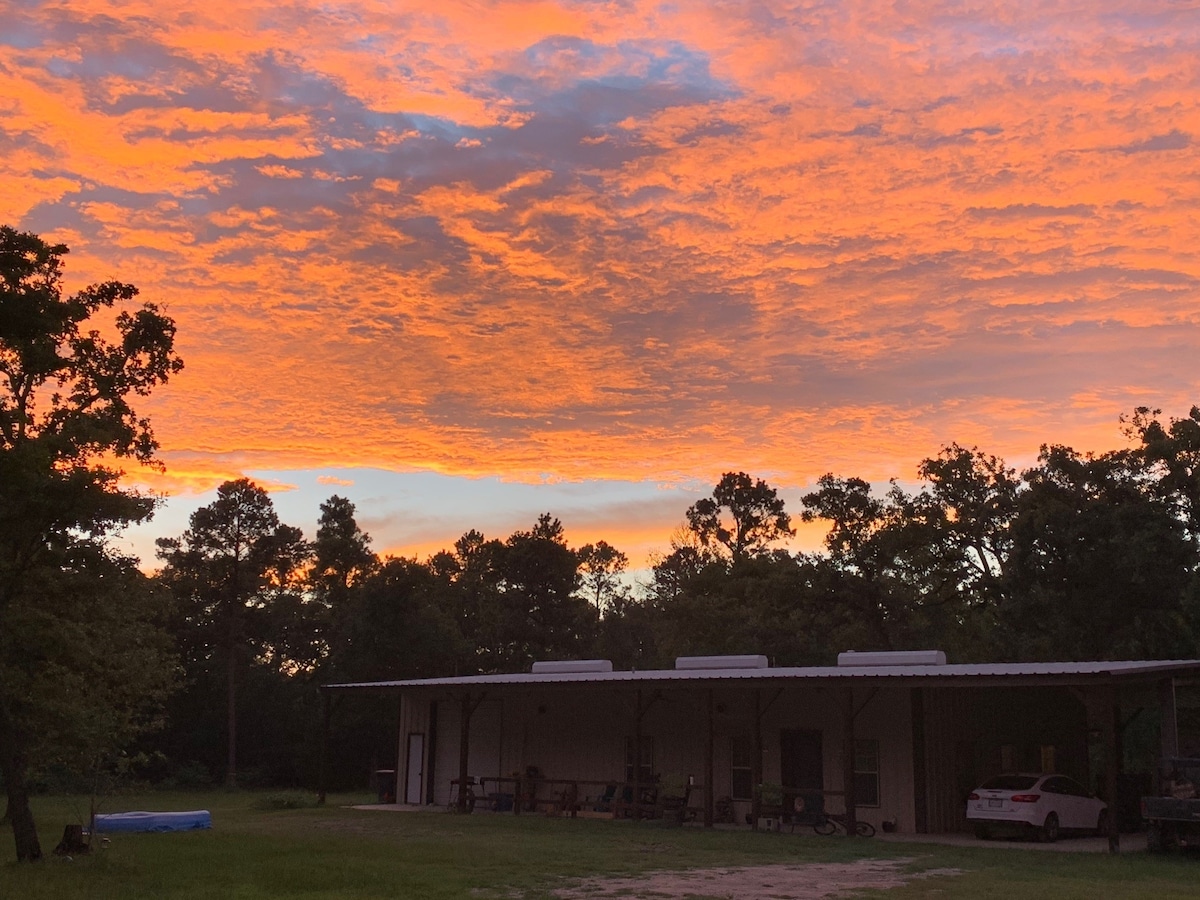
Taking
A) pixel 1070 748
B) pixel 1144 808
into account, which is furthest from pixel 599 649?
pixel 1144 808

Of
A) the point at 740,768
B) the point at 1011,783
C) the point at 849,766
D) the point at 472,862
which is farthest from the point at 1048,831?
the point at 472,862

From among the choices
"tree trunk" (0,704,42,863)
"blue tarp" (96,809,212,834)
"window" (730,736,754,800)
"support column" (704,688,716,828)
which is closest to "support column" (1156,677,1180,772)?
"support column" (704,688,716,828)

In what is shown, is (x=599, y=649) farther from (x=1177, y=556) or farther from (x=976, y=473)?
(x=1177, y=556)

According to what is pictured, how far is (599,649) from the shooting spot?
208 ft

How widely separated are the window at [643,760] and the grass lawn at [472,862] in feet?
9.79

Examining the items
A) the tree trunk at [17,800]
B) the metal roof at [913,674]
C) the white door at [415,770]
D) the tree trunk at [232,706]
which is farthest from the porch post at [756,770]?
the tree trunk at [232,706]

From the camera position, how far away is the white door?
31.3 m

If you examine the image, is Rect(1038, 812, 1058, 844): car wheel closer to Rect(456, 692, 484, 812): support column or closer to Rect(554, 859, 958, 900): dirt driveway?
Rect(554, 859, 958, 900): dirt driveway

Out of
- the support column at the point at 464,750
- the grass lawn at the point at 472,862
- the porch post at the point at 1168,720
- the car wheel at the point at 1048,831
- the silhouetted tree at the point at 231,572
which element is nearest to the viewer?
the grass lawn at the point at 472,862

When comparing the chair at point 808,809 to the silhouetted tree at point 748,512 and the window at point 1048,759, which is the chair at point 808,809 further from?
the silhouetted tree at point 748,512

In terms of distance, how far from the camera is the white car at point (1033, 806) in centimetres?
2066

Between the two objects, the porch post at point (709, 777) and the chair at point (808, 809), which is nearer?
the chair at point (808, 809)

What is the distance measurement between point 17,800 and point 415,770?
16.1m

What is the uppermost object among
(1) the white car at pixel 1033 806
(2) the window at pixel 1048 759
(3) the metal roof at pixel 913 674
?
(3) the metal roof at pixel 913 674
